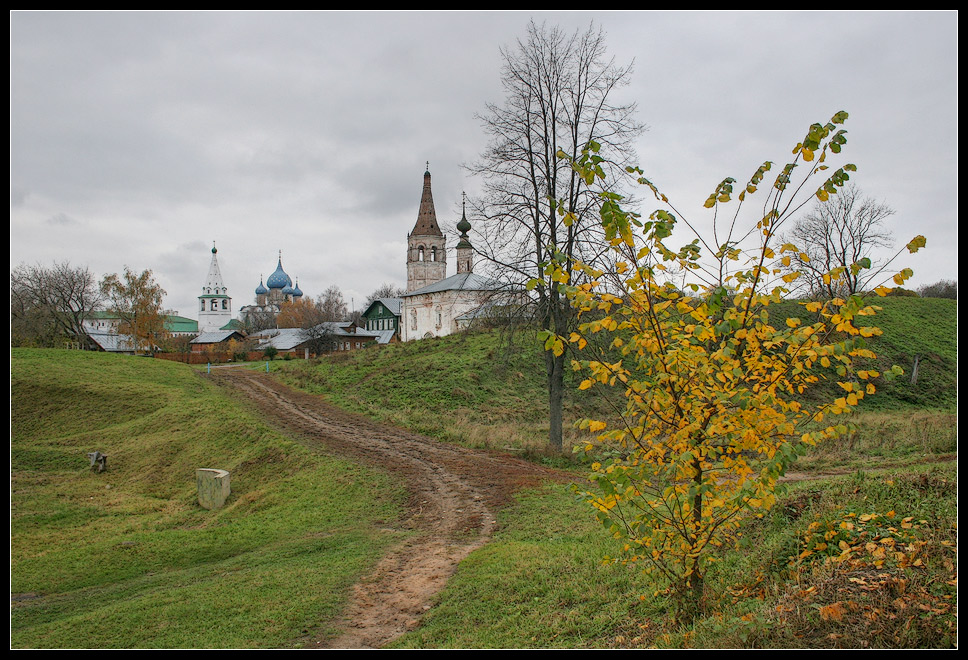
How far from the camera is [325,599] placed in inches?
284

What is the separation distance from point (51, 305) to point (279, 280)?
2912 inches

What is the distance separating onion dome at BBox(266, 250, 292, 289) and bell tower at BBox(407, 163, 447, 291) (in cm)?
6581

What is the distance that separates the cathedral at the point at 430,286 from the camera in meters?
54.8

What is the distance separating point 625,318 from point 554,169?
11884 mm

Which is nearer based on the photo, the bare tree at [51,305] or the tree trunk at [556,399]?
the tree trunk at [556,399]

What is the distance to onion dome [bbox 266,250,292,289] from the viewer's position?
12275cm

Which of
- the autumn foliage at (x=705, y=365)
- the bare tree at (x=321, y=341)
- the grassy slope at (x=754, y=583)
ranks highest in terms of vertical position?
the bare tree at (x=321, y=341)

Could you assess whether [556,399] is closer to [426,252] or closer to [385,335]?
[426,252]

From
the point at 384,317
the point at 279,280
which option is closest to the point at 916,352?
the point at 384,317

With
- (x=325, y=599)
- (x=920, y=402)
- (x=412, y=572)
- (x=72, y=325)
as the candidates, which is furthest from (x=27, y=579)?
(x=72, y=325)

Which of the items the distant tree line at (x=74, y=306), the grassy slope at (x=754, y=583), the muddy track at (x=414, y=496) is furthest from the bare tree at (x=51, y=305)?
the grassy slope at (x=754, y=583)

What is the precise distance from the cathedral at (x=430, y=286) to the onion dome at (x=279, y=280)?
6557cm

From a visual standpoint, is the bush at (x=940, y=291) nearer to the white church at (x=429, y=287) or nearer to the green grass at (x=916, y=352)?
the green grass at (x=916, y=352)

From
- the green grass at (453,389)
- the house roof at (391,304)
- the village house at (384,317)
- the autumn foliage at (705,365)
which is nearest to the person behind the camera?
the autumn foliage at (705,365)
